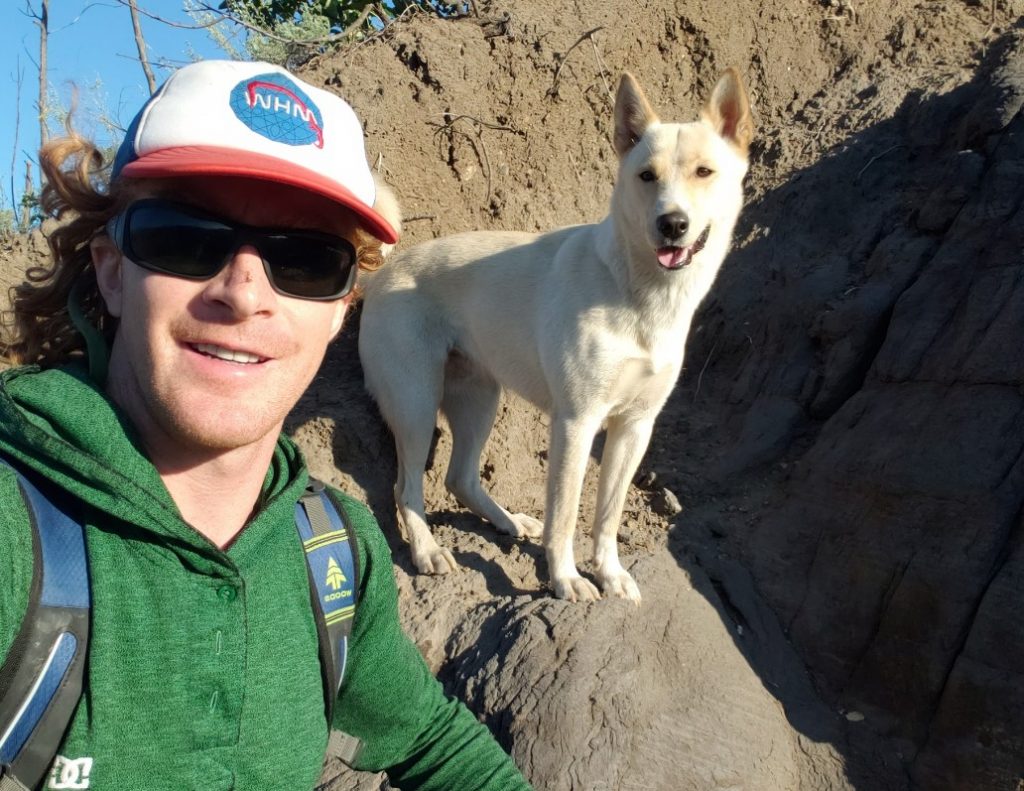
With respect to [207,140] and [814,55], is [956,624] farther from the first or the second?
[814,55]

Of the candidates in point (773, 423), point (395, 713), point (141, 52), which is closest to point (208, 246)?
point (395, 713)

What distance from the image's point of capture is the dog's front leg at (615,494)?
3832 millimetres

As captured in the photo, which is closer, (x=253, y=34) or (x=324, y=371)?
(x=324, y=371)

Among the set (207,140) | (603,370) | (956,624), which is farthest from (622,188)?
(207,140)

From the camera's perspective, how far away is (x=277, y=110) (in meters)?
1.30

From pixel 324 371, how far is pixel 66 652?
388 cm

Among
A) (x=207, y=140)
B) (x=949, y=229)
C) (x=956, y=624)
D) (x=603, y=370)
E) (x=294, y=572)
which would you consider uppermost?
(x=949, y=229)

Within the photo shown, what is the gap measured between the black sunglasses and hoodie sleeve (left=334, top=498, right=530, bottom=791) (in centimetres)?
51

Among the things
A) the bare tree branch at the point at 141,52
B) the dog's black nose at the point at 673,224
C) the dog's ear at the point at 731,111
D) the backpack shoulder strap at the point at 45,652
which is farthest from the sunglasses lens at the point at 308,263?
the bare tree branch at the point at 141,52

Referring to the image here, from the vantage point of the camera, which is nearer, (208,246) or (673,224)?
(208,246)

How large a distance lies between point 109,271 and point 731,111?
3.34m

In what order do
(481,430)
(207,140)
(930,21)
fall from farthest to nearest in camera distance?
(930,21), (481,430), (207,140)

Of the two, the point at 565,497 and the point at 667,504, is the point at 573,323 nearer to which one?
the point at 565,497

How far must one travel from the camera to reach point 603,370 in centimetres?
370
